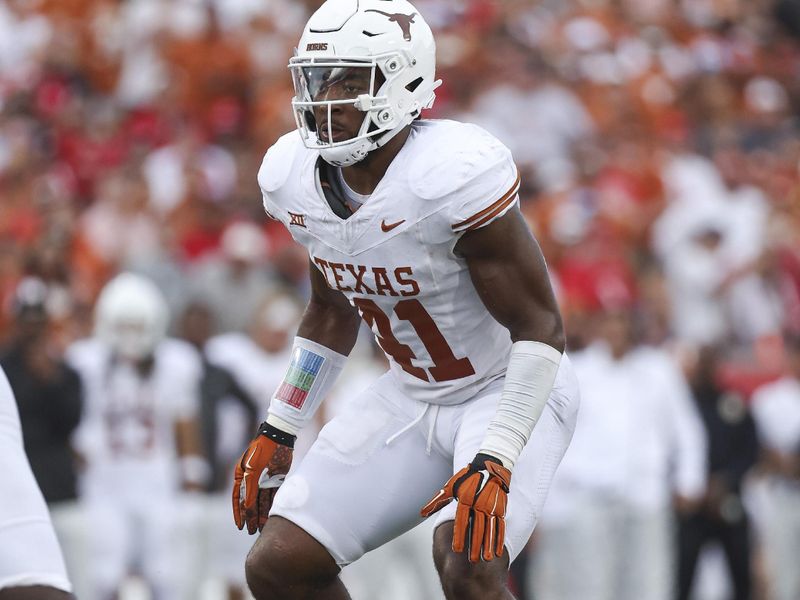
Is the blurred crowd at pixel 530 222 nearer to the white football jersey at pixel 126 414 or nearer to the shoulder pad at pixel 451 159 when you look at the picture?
the white football jersey at pixel 126 414

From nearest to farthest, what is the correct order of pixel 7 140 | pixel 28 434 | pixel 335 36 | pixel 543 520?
1. pixel 335 36
2. pixel 28 434
3. pixel 543 520
4. pixel 7 140

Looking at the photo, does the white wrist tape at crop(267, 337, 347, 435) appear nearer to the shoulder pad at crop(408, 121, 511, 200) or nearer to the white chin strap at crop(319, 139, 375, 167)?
the white chin strap at crop(319, 139, 375, 167)

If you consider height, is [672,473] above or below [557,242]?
below

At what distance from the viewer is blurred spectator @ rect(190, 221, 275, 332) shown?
861 centimetres

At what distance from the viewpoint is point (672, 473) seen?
842 centimetres

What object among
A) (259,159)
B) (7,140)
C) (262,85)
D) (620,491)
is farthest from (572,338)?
(7,140)

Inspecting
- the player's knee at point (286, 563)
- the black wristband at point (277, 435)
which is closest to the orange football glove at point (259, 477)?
the black wristband at point (277, 435)

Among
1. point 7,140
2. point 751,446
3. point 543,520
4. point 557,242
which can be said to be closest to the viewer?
point 543,520

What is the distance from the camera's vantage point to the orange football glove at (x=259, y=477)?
14.6 feet

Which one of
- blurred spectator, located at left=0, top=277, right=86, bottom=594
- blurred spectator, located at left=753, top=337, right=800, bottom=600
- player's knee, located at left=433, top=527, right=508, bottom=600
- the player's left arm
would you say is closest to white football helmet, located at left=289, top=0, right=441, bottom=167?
the player's left arm

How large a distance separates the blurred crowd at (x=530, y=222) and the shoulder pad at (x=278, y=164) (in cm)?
308

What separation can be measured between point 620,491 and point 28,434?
3.01 meters

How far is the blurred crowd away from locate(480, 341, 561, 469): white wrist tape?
3658 mm

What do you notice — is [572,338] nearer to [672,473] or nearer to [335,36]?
[672,473]
